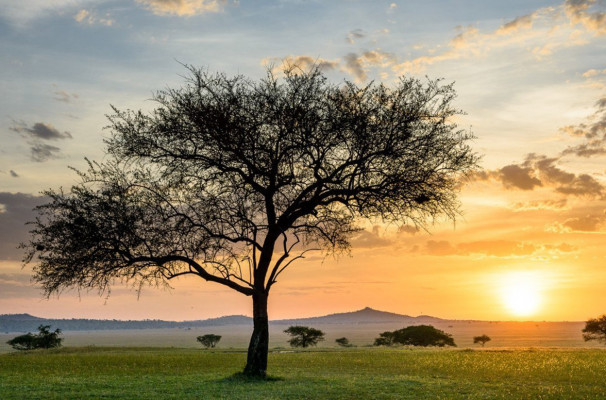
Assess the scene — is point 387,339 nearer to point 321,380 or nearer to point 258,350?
point 321,380

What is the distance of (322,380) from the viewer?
2789 centimetres

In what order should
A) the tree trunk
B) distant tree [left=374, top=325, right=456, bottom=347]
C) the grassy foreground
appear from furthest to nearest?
distant tree [left=374, top=325, right=456, bottom=347], the tree trunk, the grassy foreground

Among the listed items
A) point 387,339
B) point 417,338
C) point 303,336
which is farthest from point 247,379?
point 387,339

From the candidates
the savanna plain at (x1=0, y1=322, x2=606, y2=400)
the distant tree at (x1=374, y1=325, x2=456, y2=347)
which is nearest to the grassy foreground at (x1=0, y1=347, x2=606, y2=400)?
the savanna plain at (x1=0, y1=322, x2=606, y2=400)

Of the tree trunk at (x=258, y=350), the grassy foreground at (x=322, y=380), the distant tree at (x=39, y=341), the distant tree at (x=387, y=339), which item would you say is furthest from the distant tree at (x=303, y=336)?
the tree trunk at (x=258, y=350)

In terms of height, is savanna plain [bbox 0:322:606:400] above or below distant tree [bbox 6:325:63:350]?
below

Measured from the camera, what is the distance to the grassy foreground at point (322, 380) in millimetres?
22703

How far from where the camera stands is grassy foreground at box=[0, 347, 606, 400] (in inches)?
894

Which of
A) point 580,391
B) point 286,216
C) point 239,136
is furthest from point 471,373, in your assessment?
point 239,136

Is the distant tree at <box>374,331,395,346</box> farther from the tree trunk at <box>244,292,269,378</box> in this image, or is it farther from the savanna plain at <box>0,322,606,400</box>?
the tree trunk at <box>244,292,269,378</box>

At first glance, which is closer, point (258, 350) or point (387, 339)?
point (258, 350)

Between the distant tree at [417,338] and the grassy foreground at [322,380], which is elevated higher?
the distant tree at [417,338]

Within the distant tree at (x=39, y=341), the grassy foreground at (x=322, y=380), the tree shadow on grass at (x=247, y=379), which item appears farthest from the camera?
the distant tree at (x=39, y=341)

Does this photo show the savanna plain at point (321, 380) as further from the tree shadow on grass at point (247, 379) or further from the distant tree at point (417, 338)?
the distant tree at point (417, 338)
